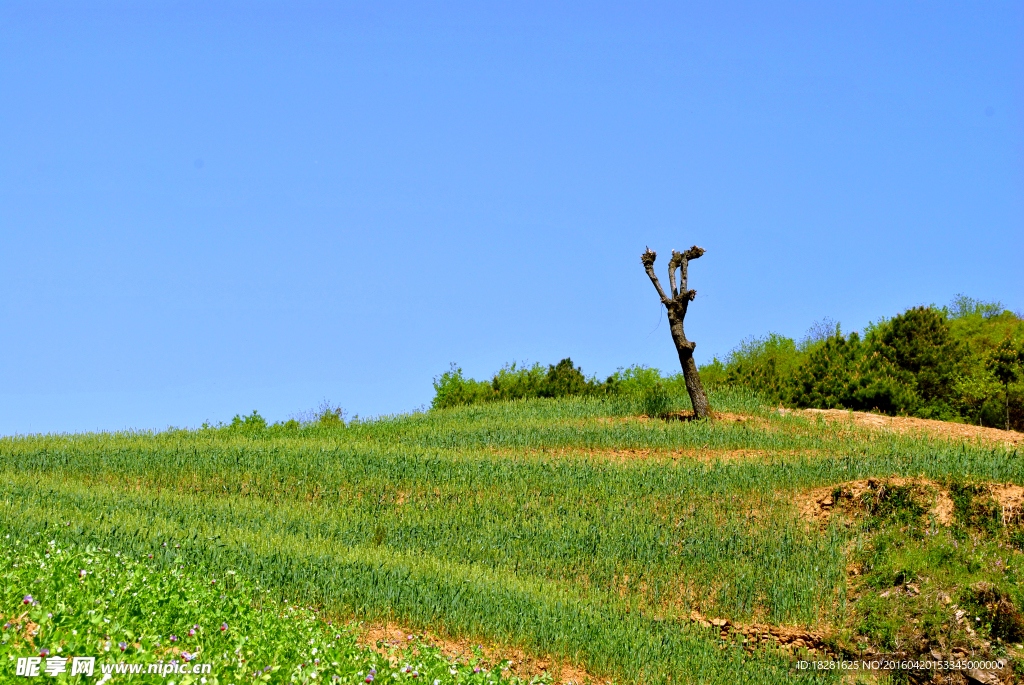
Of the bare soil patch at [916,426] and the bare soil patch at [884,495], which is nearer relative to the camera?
the bare soil patch at [884,495]

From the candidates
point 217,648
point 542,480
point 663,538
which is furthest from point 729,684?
point 542,480

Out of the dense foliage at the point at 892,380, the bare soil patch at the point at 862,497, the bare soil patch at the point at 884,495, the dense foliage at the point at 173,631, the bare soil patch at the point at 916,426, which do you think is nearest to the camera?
the dense foliage at the point at 173,631

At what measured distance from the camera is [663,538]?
544 inches

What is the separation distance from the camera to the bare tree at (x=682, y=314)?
78.9 feet

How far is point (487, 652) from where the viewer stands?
930 centimetres

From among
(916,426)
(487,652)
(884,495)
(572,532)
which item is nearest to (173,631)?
(487,652)

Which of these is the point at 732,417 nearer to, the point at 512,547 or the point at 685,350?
the point at 685,350

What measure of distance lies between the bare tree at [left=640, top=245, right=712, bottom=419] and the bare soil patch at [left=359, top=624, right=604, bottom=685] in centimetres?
1527

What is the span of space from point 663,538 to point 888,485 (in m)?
4.23

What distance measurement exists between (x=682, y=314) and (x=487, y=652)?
17.4 metres

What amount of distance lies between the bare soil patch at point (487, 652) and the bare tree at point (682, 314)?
50.1ft

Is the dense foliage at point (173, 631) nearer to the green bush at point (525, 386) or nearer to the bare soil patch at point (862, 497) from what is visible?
the bare soil patch at point (862, 497)

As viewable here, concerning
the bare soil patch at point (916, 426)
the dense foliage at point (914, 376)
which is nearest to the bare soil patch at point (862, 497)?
the bare soil patch at point (916, 426)

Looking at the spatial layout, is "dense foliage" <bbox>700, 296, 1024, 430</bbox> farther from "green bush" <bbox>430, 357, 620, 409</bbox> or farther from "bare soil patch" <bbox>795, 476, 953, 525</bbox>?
"bare soil patch" <bbox>795, 476, 953, 525</bbox>
